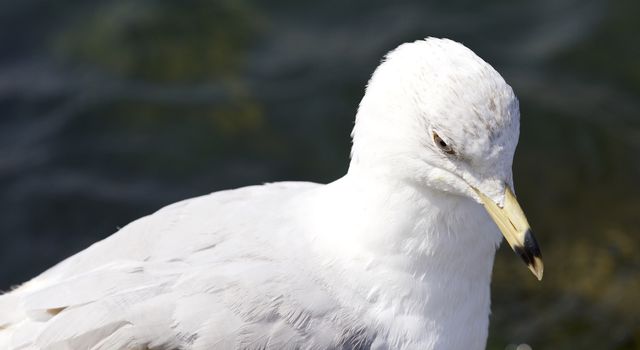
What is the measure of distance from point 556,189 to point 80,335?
4231 mm

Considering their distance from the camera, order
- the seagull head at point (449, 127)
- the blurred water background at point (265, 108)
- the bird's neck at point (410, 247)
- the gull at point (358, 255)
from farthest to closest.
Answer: the blurred water background at point (265, 108)
the bird's neck at point (410, 247)
the gull at point (358, 255)
the seagull head at point (449, 127)

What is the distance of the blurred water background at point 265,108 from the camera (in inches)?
284

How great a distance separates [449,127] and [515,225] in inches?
18.8

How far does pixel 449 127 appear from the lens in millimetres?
3893

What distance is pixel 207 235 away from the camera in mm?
4590

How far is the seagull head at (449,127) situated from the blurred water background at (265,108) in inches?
111

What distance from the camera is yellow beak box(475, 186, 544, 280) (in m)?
4.01

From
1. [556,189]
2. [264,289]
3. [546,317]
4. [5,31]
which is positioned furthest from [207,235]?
[5,31]

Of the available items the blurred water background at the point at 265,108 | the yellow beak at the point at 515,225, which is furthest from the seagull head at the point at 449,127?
the blurred water background at the point at 265,108

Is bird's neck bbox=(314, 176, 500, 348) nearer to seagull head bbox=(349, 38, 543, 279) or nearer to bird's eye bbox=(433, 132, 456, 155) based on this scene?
seagull head bbox=(349, 38, 543, 279)

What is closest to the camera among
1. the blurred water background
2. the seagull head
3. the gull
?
the seagull head

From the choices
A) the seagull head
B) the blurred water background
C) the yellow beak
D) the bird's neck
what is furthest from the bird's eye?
the blurred water background

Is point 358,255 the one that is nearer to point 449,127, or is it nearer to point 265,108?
point 449,127

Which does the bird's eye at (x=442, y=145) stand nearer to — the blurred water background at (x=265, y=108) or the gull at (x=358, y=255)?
the gull at (x=358, y=255)
